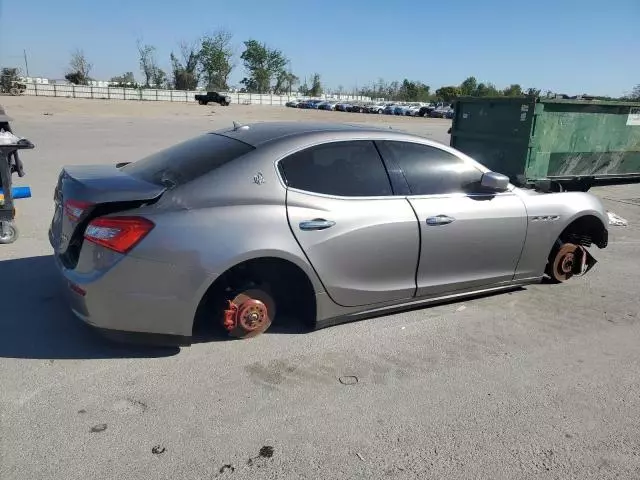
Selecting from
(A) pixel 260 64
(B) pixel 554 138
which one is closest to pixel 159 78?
(A) pixel 260 64

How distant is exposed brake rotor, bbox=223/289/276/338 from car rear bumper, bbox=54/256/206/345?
0.35m

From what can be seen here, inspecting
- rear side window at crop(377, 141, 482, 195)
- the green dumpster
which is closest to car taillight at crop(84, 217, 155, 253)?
rear side window at crop(377, 141, 482, 195)

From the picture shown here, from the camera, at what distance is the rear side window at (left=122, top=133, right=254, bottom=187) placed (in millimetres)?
3545

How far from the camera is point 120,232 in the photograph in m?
3.14

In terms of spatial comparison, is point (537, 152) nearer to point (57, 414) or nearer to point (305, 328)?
point (305, 328)

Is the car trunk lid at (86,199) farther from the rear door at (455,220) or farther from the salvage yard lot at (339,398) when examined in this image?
the rear door at (455,220)

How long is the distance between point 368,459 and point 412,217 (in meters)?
1.86

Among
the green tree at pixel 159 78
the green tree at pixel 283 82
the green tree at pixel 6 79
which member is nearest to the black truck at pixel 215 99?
the green tree at pixel 6 79

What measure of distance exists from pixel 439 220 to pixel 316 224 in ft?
3.36

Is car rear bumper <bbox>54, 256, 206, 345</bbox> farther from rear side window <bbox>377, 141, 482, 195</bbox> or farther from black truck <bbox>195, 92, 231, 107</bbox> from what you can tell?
black truck <bbox>195, 92, 231, 107</bbox>

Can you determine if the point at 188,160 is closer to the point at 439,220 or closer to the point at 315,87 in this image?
the point at 439,220

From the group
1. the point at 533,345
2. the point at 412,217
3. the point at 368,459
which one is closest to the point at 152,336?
the point at 368,459

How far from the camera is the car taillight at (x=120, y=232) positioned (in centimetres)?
313

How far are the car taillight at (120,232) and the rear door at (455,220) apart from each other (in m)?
1.86
